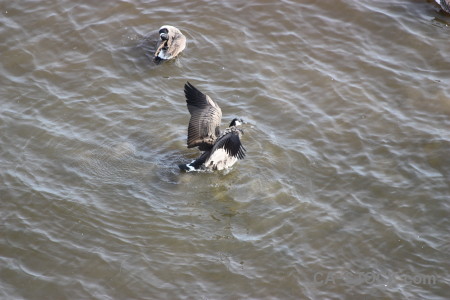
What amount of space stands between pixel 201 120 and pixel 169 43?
6.52ft

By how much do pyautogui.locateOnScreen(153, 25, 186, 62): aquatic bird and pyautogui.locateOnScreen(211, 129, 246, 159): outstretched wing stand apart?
246cm

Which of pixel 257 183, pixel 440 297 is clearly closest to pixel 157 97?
pixel 257 183

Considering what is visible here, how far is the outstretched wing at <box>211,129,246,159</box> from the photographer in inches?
304

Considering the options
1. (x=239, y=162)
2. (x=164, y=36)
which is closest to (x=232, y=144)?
(x=239, y=162)

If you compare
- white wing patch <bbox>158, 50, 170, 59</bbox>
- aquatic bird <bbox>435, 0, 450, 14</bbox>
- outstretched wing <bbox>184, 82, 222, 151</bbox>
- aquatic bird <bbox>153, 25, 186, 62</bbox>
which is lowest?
outstretched wing <bbox>184, 82, 222, 151</bbox>

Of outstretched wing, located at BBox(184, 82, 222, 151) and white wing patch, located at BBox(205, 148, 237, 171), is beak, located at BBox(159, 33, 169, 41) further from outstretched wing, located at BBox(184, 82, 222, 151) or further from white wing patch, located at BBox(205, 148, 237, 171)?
white wing patch, located at BBox(205, 148, 237, 171)

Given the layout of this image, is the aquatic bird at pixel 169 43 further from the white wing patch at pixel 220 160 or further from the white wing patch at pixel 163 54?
the white wing patch at pixel 220 160

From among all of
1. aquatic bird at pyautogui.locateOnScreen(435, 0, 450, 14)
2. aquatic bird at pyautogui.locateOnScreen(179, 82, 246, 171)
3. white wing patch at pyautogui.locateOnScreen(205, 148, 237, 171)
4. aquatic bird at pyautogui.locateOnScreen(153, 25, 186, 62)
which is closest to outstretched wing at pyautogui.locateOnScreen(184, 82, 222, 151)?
aquatic bird at pyautogui.locateOnScreen(179, 82, 246, 171)

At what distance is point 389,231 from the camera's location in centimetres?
740

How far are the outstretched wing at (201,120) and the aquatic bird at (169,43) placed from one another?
5.18ft

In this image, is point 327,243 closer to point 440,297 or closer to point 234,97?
point 440,297

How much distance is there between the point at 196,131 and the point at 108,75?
2159mm

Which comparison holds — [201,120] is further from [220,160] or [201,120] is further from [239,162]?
[239,162]

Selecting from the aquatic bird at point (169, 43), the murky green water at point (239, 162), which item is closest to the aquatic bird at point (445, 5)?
the murky green water at point (239, 162)
